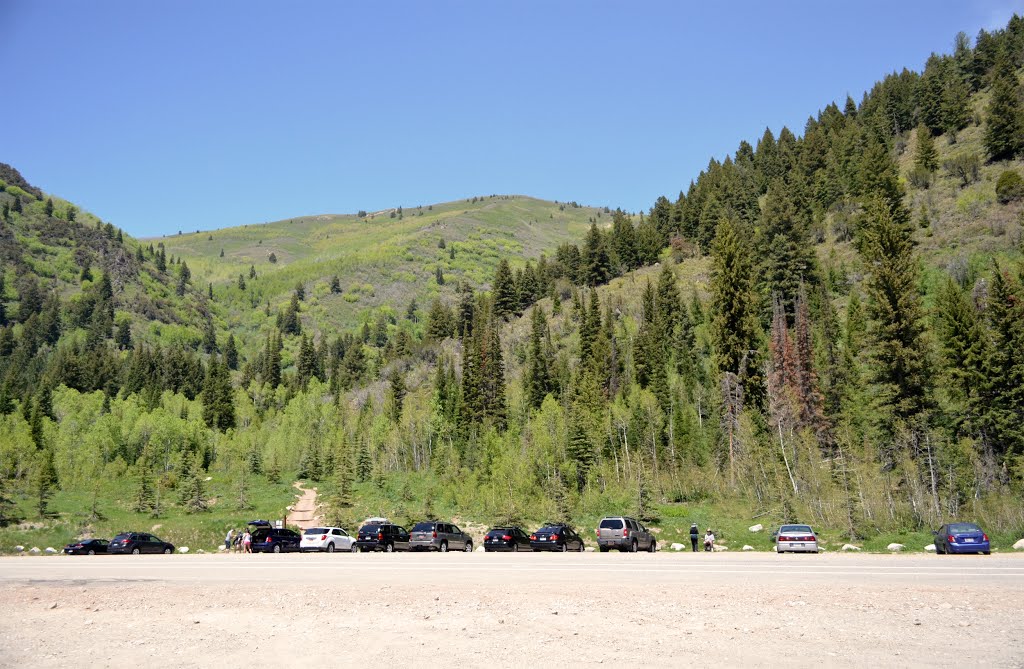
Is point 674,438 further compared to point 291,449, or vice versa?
point 291,449

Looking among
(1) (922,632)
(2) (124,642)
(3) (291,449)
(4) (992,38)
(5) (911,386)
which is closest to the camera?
(1) (922,632)

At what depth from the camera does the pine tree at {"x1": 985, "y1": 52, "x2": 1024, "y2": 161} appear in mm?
102500

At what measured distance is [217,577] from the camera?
2397 cm

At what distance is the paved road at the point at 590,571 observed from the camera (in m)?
20.4

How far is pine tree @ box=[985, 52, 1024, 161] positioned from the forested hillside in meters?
0.35

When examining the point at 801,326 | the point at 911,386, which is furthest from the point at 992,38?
the point at 911,386

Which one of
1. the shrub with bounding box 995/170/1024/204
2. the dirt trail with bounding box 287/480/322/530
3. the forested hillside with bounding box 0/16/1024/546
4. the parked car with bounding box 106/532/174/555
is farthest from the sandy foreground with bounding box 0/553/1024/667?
the shrub with bounding box 995/170/1024/204

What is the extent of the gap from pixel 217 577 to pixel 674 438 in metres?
53.8

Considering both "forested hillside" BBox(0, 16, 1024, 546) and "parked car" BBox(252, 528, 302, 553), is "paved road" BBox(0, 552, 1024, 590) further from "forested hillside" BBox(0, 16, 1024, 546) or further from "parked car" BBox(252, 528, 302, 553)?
"forested hillside" BBox(0, 16, 1024, 546)

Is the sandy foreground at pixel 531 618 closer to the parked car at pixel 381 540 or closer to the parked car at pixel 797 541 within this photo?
the parked car at pixel 797 541

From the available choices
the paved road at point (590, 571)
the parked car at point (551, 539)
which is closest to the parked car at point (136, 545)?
the paved road at point (590, 571)

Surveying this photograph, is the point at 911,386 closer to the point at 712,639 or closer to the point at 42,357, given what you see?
the point at 712,639

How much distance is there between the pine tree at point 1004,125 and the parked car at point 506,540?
103384 mm

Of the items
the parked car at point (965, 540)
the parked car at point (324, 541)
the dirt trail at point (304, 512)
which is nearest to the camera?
the parked car at point (965, 540)
